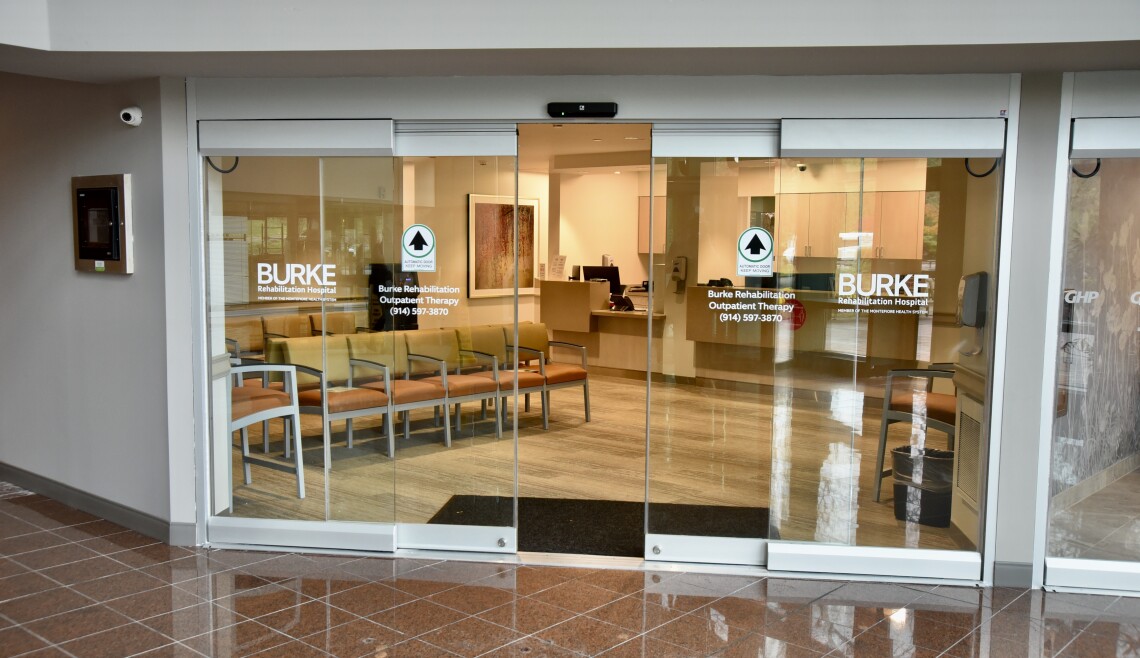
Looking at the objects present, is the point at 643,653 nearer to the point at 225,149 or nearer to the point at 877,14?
the point at 877,14

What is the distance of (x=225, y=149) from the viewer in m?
5.75

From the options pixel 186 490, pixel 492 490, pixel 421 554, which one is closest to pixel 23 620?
pixel 186 490

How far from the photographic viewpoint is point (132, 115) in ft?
19.0

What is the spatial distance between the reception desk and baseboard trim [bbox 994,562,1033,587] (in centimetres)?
830

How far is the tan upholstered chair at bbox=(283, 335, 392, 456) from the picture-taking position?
5859 mm

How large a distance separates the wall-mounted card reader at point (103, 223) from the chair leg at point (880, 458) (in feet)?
15.7

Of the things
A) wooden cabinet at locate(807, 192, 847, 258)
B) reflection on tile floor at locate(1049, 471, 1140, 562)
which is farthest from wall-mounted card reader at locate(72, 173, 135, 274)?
reflection on tile floor at locate(1049, 471, 1140, 562)

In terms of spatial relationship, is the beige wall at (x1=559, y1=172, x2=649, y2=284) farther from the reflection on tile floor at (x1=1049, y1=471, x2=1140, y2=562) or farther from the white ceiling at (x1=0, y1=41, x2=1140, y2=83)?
the reflection on tile floor at (x1=1049, y1=471, x2=1140, y2=562)

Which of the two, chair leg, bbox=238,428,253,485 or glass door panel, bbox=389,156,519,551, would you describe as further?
chair leg, bbox=238,428,253,485

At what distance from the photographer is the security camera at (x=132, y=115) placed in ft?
Result: 19.0

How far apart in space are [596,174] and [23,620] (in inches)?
520

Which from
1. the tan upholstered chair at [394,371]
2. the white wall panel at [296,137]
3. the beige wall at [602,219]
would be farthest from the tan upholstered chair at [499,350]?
the beige wall at [602,219]

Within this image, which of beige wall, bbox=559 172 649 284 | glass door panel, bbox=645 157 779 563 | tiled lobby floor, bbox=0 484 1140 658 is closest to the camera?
tiled lobby floor, bbox=0 484 1140 658

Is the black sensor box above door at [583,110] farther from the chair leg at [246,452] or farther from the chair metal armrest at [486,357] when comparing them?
the chair leg at [246,452]
